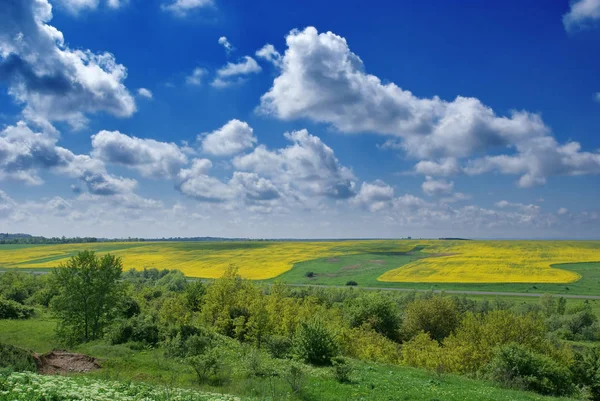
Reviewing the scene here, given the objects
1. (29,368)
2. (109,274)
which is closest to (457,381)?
(29,368)

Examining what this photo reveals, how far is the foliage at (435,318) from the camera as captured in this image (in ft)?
209

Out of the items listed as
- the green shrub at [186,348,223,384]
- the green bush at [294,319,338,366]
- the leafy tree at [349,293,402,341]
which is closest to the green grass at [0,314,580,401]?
the green shrub at [186,348,223,384]

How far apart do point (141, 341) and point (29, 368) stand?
15.0 m

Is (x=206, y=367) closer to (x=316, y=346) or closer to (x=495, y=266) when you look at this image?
(x=316, y=346)

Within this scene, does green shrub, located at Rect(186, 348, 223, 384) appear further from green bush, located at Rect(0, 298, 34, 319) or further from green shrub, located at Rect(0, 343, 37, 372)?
green bush, located at Rect(0, 298, 34, 319)

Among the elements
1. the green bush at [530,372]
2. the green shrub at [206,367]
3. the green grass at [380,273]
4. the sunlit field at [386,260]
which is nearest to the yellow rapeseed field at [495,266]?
the sunlit field at [386,260]

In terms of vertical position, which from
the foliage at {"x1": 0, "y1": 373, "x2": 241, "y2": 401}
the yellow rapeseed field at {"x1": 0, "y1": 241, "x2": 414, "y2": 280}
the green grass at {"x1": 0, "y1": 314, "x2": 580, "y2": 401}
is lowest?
the yellow rapeseed field at {"x1": 0, "y1": 241, "x2": 414, "y2": 280}

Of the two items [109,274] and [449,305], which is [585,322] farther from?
[109,274]

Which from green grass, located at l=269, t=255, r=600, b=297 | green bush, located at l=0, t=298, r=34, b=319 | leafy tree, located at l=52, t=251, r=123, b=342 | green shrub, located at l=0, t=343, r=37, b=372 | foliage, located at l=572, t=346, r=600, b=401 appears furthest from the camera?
green grass, located at l=269, t=255, r=600, b=297

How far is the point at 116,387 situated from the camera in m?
16.5

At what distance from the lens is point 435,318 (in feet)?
209

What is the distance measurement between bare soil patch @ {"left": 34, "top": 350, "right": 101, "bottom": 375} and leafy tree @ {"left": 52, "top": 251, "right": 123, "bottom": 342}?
1405 centimetres

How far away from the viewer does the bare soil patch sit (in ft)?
77.9

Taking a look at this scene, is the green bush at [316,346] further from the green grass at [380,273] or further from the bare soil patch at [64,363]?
the green grass at [380,273]
